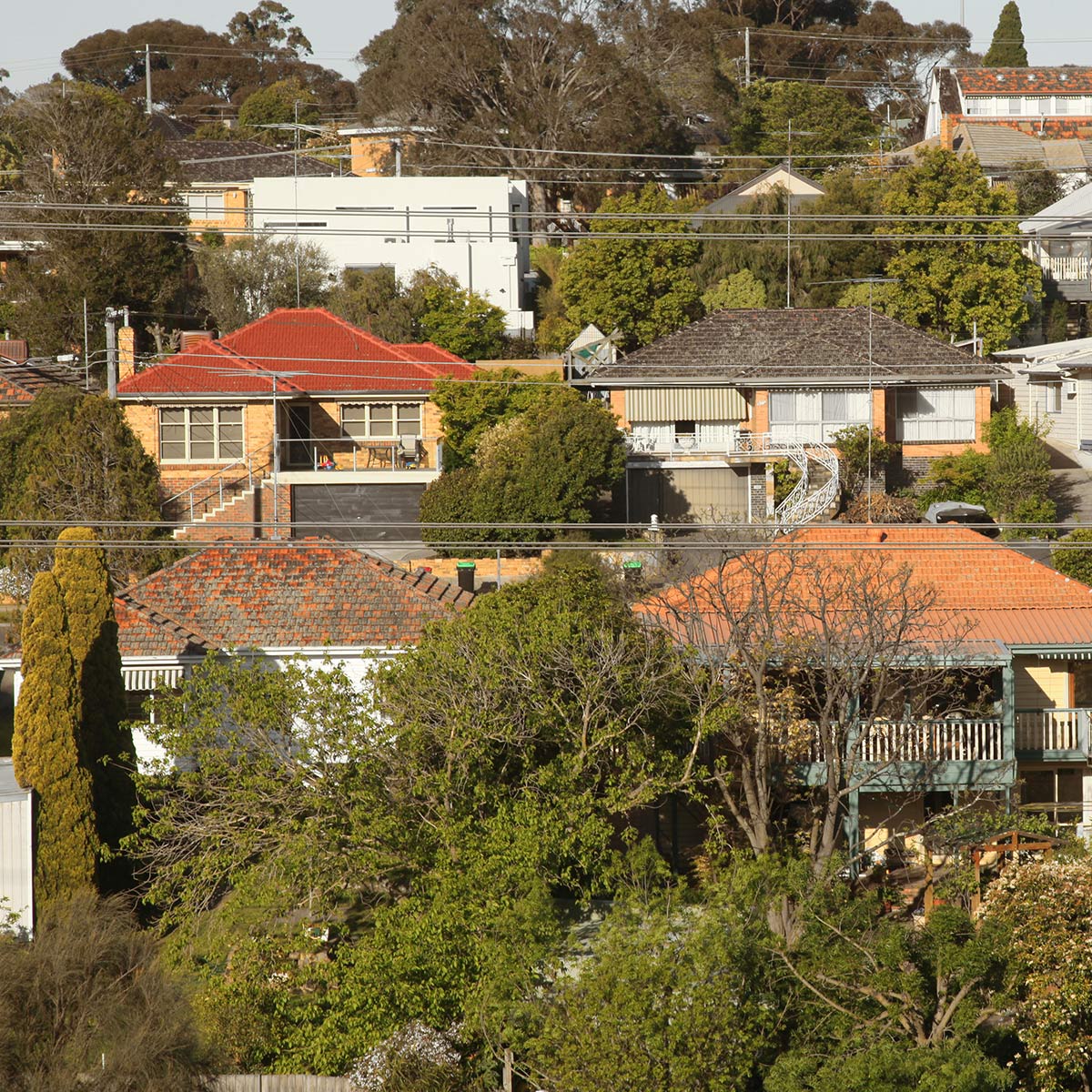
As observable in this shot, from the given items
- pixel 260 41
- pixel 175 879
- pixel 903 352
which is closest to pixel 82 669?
pixel 175 879

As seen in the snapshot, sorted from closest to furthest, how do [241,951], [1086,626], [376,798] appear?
[241,951] → [376,798] → [1086,626]

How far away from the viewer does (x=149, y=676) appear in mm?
22719

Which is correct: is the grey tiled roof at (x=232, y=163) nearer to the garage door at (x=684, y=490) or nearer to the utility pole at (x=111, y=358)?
the utility pole at (x=111, y=358)

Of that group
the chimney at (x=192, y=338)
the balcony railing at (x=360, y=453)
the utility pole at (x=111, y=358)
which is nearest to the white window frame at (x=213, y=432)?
the balcony railing at (x=360, y=453)

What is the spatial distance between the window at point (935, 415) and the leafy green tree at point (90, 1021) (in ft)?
101

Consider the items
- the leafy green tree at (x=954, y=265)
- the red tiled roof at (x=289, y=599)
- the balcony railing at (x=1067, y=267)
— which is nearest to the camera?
the red tiled roof at (x=289, y=599)

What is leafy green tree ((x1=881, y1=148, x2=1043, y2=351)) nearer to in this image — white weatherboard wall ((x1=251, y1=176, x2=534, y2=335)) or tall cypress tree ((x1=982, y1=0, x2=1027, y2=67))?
white weatherboard wall ((x1=251, y1=176, x2=534, y2=335))

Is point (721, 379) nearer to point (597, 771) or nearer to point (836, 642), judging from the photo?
point (836, 642)

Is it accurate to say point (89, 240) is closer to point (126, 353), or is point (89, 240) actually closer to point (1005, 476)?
point (126, 353)

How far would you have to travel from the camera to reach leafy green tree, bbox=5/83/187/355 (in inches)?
1881

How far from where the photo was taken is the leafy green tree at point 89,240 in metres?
47.8

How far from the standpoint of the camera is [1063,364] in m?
41.0

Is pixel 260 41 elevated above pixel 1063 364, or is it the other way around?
pixel 260 41

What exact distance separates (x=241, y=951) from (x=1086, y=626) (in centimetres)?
1312
